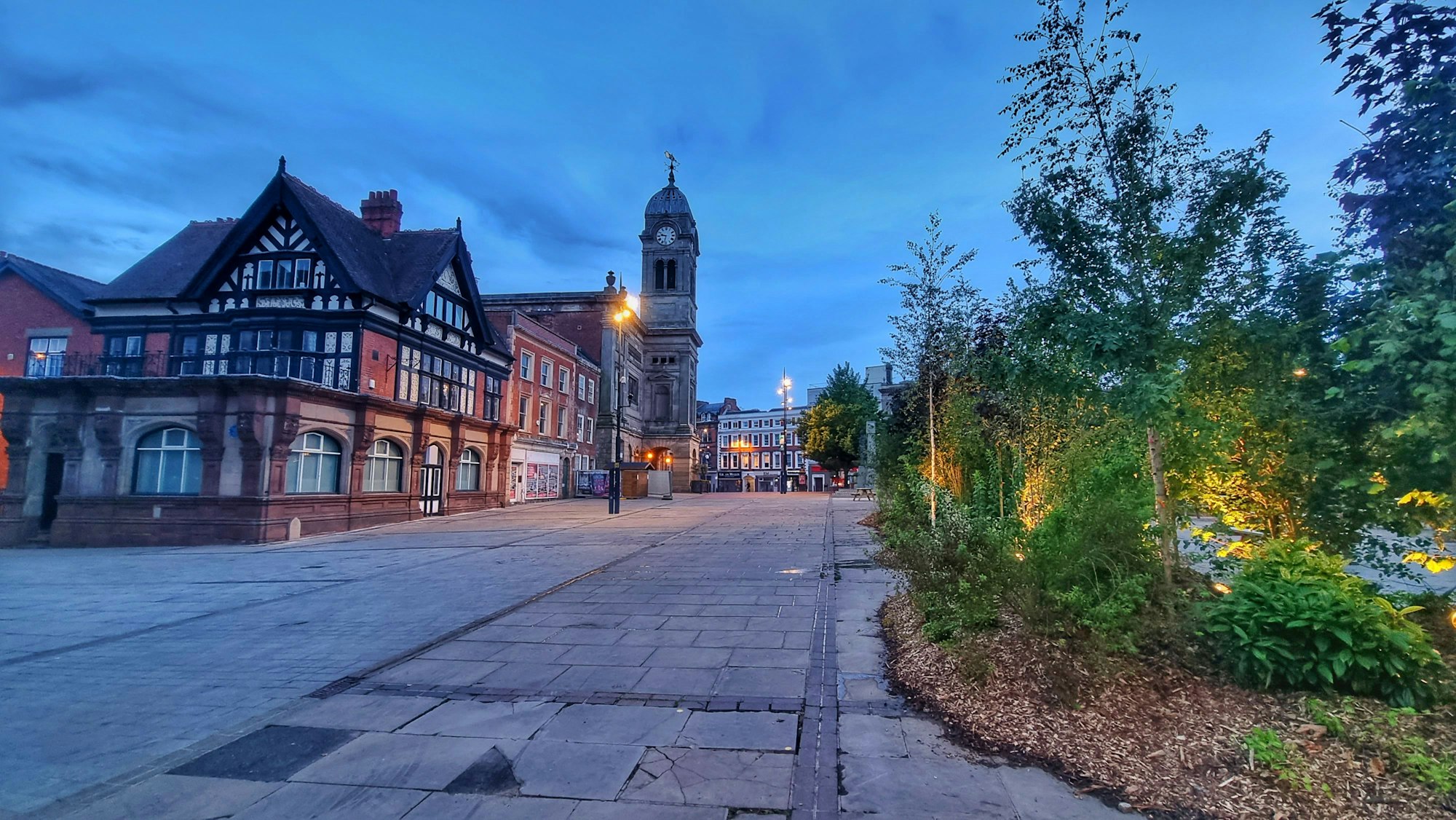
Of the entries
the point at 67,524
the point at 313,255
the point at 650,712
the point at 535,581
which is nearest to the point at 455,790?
the point at 650,712

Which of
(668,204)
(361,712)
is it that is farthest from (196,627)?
(668,204)

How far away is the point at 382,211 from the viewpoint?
29.5 m

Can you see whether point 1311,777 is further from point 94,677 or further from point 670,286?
point 670,286

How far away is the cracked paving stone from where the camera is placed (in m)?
3.83

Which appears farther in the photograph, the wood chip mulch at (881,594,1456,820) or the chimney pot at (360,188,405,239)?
the chimney pot at (360,188,405,239)

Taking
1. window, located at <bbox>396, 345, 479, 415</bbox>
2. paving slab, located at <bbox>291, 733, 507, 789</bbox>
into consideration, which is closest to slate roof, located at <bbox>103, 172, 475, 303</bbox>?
window, located at <bbox>396, 345, 479, 415</bbox>

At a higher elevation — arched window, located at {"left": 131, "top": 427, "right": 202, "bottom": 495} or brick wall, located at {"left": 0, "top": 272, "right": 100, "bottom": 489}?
brick wall, located at {"left": 0, "top": 272, "right": 100, "bottom": 489}

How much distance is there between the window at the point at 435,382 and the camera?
2573 cm

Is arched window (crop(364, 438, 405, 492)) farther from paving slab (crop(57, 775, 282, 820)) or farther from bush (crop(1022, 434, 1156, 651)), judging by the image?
bush (crop(1022, 434, 1156, 651))

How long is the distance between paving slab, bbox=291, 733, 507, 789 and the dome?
65.7 metres

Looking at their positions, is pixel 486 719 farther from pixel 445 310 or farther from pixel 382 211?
pixel 382 211

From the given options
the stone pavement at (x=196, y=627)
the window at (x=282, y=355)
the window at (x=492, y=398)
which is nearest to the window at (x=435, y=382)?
the window at (x=492, y=398)

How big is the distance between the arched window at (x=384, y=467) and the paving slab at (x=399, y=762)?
20.8 metres

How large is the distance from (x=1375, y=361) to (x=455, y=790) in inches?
→ 221
